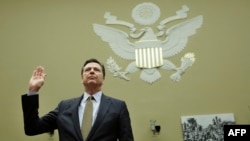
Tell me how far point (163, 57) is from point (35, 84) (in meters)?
3.00

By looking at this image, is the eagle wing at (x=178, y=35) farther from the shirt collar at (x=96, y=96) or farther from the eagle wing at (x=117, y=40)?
the shirt collar at (x=96, y=96)

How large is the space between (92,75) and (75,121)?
495mm

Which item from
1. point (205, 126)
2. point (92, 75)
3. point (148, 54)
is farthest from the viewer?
point (148, 54)

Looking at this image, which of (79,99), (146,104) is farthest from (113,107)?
(146,104)

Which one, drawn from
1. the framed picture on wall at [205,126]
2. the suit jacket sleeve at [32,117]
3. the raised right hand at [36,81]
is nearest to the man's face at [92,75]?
the raised right hand at [36,81]

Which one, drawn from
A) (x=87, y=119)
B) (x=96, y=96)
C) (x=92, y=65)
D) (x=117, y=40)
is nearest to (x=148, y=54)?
(x=117, y=40)

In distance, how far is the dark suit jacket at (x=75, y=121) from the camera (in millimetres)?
2380

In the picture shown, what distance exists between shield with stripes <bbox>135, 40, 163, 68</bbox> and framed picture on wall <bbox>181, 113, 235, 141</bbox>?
967mm

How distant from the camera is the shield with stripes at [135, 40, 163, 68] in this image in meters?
5.12

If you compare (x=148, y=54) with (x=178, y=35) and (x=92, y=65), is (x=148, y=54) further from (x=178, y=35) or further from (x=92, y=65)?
(x=92, y=65)

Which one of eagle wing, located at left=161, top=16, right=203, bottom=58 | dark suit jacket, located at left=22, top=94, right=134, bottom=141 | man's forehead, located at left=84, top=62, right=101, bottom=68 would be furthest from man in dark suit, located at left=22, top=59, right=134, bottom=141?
eagle wing, located at left=161, top=16, right=203, bottom=58

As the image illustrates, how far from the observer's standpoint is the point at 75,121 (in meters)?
2.44

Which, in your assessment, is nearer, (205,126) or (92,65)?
(92,65)

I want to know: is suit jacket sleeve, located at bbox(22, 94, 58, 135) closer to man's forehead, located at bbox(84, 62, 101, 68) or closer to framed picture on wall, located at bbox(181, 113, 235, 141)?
man's forehead, located at bbox(84, 62, 101, 68)
